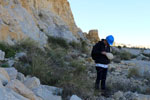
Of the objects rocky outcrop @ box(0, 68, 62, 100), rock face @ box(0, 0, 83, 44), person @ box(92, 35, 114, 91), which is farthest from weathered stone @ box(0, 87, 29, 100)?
rock face @ box(0, 0, 83, 44)

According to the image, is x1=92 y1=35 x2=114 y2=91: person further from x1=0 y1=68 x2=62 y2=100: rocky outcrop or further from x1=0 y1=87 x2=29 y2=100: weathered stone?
x1=0 y1=87 x2=29 y2=100: weathered stone

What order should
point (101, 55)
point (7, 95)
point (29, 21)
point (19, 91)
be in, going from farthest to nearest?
1. point (29, 21)
2. point (101, 55)
3. point (19, 91)
4. point (7, 95)

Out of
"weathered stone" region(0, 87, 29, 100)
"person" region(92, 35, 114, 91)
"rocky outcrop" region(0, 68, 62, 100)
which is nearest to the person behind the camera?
"weathered stone" region(0, 87, 29, 100)

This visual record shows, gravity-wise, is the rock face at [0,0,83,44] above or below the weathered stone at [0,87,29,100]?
above

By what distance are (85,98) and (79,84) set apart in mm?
409

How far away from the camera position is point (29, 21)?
38.1ft

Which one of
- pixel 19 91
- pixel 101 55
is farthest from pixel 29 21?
pixel 19 91

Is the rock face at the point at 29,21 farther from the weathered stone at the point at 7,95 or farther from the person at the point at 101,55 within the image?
the weathered stone at the point at 7,95

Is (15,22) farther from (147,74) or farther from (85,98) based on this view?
(85,98)

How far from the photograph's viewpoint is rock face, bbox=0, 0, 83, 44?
9.13 m

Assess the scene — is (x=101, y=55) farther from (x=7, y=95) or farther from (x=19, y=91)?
(x=7, y=95)

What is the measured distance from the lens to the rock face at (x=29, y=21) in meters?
9.13

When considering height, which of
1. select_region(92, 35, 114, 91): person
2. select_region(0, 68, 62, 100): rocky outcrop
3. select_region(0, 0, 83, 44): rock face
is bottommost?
select_region(0, 68, 62, 100): rocky outcrop

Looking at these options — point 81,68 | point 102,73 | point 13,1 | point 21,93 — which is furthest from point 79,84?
point 13,1
